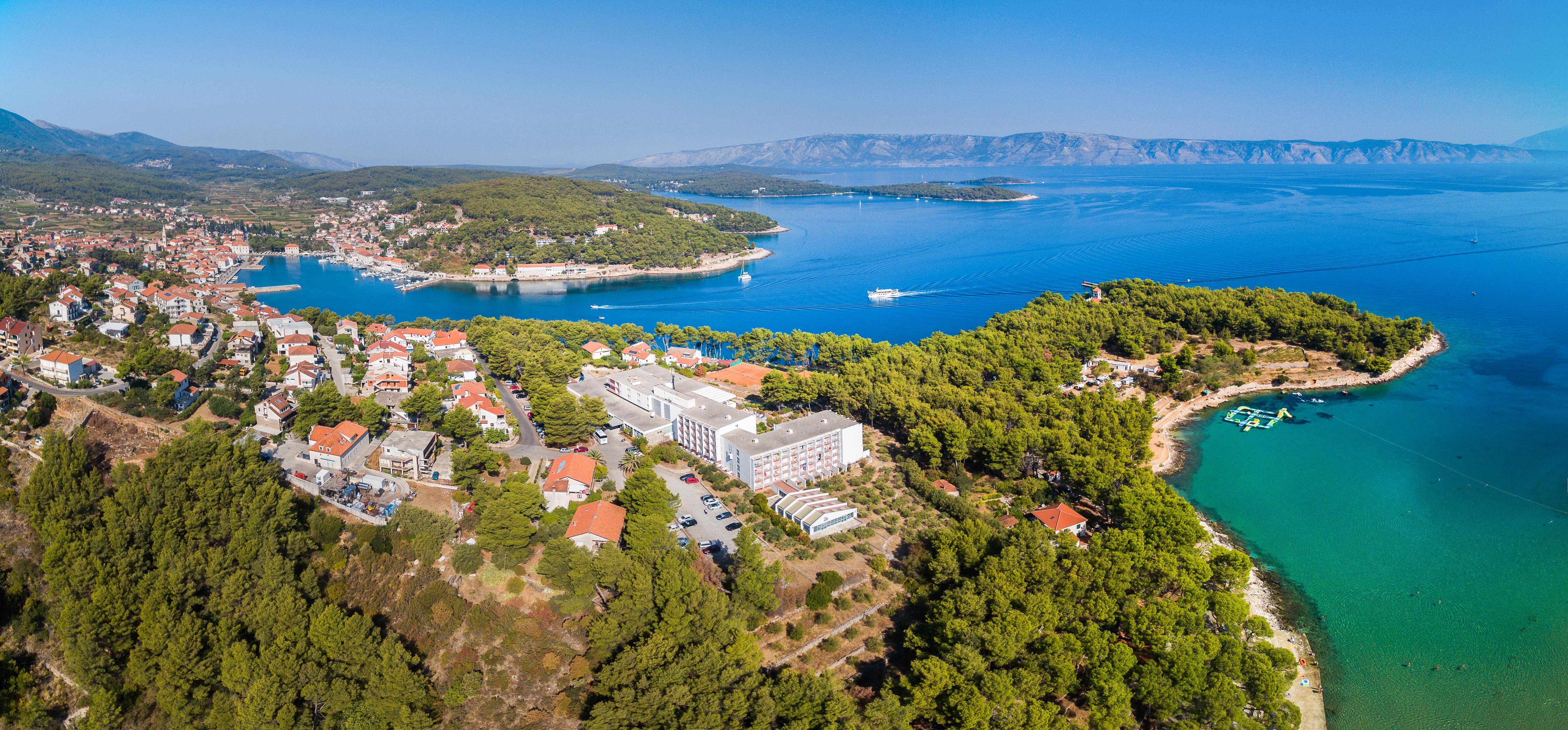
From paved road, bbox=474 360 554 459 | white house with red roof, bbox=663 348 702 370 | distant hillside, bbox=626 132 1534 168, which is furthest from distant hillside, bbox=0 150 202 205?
distant hillside, bbox=626 132 1534 168

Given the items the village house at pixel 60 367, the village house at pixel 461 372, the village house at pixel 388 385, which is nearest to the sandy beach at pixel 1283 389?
the village house at pixel 461 372

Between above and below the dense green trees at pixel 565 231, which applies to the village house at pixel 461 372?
below

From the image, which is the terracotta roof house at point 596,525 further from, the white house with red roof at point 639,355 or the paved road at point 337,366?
the white house with red roof at point 639,355

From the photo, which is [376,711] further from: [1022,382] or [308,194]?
[308,194]

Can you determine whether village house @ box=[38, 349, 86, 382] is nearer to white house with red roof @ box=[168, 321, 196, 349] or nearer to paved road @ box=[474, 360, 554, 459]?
white house with red roof @ box=[168, 321, 196, 349]

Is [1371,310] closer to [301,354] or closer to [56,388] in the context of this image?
[301,354]

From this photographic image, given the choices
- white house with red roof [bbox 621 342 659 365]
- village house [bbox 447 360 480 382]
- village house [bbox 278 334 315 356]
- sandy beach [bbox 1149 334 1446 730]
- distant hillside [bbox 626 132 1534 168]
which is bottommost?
sandy beach [bbox 1149 334 1446 730]

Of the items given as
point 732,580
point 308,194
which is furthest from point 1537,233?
point 308,194
